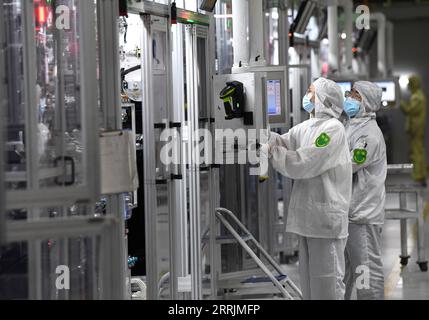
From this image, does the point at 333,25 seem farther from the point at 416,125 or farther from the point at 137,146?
the point at 416,125

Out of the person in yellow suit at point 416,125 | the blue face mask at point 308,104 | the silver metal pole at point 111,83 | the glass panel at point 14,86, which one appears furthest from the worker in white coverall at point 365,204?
the person in yellow suit at point 416,125

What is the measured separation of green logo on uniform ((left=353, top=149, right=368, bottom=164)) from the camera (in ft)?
24.2

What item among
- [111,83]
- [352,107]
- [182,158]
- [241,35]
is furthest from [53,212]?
[352,107]

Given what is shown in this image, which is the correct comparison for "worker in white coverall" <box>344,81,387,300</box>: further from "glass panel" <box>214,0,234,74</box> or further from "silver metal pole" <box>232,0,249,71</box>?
"glass panel" <box>214,0,234,74</box>

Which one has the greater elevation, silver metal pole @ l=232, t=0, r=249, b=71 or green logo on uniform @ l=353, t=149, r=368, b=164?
silver metal pole @ l=232, t=0, r=249, b=71

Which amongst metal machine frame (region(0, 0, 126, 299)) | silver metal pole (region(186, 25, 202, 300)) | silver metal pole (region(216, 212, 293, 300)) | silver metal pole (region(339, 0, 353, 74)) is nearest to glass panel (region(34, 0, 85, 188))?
metal machine frame (region(0, 0, 126, 299))

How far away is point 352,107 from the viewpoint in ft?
24.8

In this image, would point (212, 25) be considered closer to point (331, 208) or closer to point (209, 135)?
point (209, 135)

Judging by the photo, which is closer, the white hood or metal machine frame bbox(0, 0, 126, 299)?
metal machine frame bbox(0, 0, 126, 299)

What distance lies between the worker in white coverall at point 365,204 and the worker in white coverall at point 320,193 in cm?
65

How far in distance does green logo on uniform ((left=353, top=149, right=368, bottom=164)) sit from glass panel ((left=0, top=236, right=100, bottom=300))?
2.53 m

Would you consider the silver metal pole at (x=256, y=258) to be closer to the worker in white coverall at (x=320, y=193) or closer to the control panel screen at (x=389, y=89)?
the worker in white coverall at (x=320, y=193)

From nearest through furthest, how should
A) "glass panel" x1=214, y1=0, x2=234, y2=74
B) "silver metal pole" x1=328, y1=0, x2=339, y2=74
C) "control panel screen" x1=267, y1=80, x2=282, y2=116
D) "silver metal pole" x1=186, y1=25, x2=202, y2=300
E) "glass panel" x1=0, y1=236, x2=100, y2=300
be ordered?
"glass panel" x1=0, y1=236, x2=100, y2=300
"silver metal pole" x1=186, y1=25, x2=202, y2=300
"control panel screen" x1=267, y1=80, x2=282, y2=116
"glass panel" x1=214, y1=0, x2=234, y2=74
"silver metal pole" x1=328, y1=0, x2=339, y2=74

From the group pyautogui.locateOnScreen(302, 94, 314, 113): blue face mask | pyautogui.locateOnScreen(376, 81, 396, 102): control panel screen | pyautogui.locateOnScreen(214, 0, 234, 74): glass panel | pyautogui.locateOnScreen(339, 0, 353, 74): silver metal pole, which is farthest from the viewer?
pyautogui.locateOnScreen(376, 81, 396, 102): control panel screen
